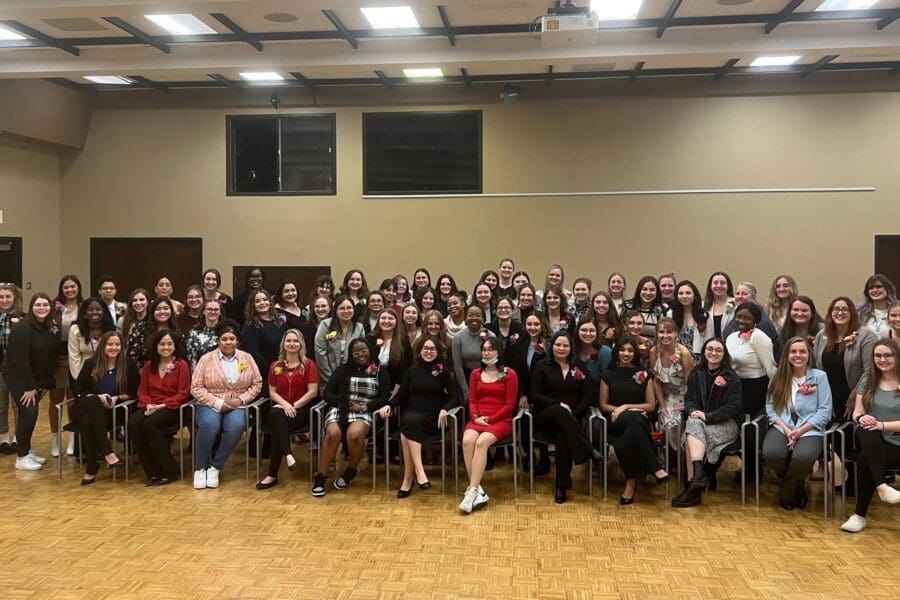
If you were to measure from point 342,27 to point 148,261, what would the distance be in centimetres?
497

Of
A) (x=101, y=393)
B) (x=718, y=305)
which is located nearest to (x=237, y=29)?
(x=101, y=393)

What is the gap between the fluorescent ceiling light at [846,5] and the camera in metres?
6.20

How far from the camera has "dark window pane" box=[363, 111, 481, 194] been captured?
9289 mm

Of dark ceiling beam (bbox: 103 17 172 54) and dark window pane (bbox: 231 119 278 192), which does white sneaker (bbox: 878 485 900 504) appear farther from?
dark window pane (bbox: 231 119 278 192)

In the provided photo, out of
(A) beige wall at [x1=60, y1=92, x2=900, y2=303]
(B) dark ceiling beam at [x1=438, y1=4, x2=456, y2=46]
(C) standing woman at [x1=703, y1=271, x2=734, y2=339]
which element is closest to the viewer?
(C) standing woman at [x1=703, y1=271, x2=734, y2=339]

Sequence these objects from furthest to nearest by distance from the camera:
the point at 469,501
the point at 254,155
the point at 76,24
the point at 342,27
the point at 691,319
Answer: the point at 254,155 → the point at 342,27 → the point at 76,24 → the point at 691,319 → the point at 469,501

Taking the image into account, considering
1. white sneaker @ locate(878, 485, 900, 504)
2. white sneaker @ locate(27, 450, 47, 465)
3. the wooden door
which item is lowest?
white sneaker @ locate(27, 450, 47, 465)

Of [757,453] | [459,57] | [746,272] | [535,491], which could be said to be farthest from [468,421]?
[746,272]

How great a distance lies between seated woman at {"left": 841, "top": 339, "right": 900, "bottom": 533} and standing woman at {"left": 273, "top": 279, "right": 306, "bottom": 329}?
4059 millimetres

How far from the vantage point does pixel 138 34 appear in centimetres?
693

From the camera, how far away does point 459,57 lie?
289 inches

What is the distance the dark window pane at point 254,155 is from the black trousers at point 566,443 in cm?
646

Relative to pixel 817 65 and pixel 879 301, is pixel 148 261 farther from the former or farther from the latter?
pixel 817 65

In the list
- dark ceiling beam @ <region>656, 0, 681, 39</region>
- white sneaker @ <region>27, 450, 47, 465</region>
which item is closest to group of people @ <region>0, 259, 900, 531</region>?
white sneaker @ <region>27, 450, 47, 465</region>
